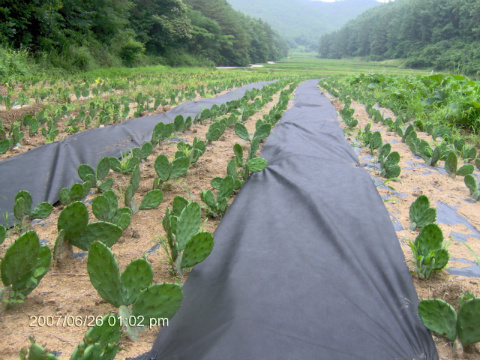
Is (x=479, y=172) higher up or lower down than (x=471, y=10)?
lower down

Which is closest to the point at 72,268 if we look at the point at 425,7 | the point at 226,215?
the point at 226,215

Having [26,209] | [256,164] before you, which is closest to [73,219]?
[26,209]

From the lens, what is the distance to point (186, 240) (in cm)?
150

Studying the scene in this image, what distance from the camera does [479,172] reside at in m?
3.13

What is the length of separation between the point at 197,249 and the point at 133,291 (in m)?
0.31

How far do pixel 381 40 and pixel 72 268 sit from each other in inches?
2843

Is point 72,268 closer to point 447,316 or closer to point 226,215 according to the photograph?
point 226,215

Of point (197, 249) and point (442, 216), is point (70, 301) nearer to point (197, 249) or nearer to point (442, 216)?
point (197, 249)

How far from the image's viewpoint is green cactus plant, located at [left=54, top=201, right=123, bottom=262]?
1.43 metres

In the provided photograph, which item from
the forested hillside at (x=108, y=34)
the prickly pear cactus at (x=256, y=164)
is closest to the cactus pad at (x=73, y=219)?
the prickly pear cactus at (x=256, y=164)

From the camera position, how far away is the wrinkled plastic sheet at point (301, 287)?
40.4 inches

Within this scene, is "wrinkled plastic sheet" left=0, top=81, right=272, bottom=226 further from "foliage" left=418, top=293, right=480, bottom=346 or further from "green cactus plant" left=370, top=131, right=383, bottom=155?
"green cactus plant" left=370, top=131, right=383, bottom=155

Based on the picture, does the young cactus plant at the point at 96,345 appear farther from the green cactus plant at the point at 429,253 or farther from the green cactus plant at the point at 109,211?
the green cactus plant at the point at 429,253
